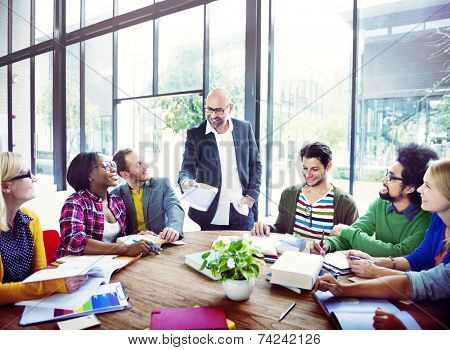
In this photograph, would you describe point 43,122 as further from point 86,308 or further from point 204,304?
point 204,304

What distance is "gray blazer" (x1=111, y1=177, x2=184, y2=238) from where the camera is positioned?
2.03 metres

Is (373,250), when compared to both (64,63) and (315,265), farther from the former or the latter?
(64,63)

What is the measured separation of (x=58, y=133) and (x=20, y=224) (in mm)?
4428

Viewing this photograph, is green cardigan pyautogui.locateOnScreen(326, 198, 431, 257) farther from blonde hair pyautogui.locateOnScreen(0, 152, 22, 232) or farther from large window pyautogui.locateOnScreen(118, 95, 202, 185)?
large window pyautogui.locateOnScreen(118, 95, 202, 185)

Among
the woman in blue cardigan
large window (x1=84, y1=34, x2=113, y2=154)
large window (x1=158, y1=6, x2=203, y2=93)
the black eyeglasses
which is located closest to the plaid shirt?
the black eyeglasses

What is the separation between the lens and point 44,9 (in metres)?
5.38

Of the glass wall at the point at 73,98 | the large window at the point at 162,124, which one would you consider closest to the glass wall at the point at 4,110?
the glass wall at the point at 73,98

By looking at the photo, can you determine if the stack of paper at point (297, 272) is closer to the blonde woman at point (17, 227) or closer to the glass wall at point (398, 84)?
the blonde woman at point (17, 227)

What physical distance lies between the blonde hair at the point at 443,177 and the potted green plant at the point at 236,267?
2.29 ft

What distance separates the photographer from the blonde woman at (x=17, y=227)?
1.25 meters

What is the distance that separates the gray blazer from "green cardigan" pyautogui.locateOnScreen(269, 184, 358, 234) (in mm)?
571

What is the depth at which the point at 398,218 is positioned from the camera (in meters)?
1.56

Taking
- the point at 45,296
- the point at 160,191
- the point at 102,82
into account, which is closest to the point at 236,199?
the point at 160,191

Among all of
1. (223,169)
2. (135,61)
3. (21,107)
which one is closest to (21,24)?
(21,107)
